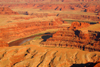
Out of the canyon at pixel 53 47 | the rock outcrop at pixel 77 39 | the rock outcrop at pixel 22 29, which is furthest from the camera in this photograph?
the rock outcrop at pixel 22 29

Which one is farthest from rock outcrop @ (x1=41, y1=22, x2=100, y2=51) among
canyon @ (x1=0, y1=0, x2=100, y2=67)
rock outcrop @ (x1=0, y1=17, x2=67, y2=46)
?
rock outcrop @ (x1=0, y1=17, x2=67, y2=46)

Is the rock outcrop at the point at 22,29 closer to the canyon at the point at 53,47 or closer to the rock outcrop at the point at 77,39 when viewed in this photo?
the canyon at the point at 53,47

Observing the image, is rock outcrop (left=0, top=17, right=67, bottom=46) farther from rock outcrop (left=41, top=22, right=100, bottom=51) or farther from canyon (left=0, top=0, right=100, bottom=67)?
rock outcrop (left=41, top=22, right=100, bottom=51)

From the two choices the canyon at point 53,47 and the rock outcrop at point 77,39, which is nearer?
the canyon at point 53,47

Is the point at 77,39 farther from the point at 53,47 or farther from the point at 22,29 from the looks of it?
the point at 22,29

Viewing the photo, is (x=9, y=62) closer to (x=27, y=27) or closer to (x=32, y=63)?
(x=32, y=63)

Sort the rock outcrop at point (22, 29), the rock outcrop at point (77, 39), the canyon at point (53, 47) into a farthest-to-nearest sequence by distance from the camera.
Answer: the rock outcrop at point (22, 29) < the rock outcrop at point (77, 39) < the canyon at point (53, 47)

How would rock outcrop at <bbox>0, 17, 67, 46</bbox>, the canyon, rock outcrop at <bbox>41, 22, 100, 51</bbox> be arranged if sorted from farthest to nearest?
1. rock outcrop at <bbox>0, 17, 67, 46</bbox>
2. rock outcrop at <bbox>41, 22, 100, 51</bbox>
3. the canyon

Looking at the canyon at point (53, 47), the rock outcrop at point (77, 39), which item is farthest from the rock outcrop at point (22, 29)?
the rock outcrop at point (77, 39)

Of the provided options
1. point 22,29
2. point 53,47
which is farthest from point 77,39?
point 22,29

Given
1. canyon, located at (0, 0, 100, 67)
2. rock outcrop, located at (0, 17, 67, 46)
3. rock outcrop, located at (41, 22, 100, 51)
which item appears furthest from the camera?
rock outcrop, located at (0, 17, 67, 46)

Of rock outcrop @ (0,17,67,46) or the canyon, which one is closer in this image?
the canyon
